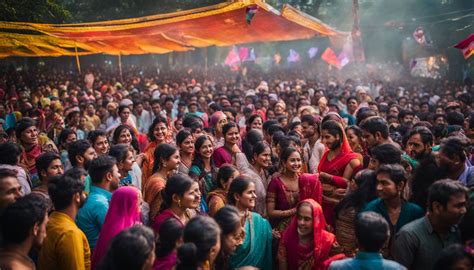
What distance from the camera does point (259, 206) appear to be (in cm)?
453

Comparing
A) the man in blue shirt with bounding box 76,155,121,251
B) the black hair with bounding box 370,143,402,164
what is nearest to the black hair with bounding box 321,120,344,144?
the black hair with bounding box 370,143,402,164

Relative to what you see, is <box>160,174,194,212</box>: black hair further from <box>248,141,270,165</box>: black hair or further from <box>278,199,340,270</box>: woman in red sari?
<box>248,141,270,165</box>: black hair

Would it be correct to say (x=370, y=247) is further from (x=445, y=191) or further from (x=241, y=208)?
(x=241, y=208)

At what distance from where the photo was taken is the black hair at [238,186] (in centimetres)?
374

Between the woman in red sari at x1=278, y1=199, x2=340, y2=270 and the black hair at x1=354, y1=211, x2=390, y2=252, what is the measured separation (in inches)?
28.9

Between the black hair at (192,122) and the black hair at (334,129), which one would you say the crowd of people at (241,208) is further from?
the black hair at (192,122)

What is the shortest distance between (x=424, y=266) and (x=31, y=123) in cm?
475

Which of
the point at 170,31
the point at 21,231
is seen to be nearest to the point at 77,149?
the point at 21,231

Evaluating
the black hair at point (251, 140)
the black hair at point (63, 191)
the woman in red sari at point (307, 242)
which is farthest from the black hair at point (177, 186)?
the black hair at point (251, 140)

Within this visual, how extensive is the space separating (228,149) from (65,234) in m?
2.97

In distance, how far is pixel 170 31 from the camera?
1462 cm

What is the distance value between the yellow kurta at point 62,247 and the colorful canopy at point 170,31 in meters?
9.32

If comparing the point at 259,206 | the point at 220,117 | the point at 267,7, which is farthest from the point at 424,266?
the point at 267,7

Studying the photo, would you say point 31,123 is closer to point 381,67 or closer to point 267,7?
point 267,7
